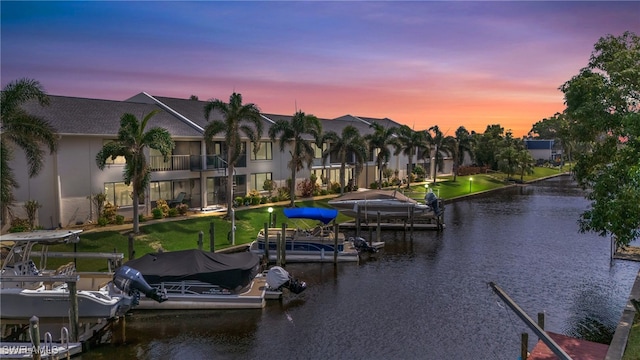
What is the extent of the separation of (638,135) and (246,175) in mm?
38969

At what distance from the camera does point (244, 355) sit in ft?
66.0

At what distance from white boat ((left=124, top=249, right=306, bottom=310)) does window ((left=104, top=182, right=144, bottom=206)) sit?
16.1m

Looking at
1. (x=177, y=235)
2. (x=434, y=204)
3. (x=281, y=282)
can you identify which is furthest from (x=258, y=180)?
(x=281, y=282)

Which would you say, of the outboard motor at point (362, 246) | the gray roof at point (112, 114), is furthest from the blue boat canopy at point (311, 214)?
the gray roof at point (112, 114)

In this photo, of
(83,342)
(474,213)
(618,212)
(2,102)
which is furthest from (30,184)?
(474,213)

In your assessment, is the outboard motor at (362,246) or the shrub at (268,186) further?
the shrub at (268,186)

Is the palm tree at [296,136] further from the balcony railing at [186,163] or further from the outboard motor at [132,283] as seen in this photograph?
the outboard motor at [132,283]

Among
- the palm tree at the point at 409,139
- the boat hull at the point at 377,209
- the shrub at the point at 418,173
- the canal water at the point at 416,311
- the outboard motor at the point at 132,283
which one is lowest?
the canal water at the point at 416,311

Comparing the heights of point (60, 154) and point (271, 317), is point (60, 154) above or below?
above

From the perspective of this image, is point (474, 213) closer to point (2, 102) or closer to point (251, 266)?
point (251, 266)

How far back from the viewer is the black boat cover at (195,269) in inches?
982

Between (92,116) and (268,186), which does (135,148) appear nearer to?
(92,116)

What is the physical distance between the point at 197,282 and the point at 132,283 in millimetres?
3495

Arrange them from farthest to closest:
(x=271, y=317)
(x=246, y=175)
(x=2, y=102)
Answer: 1. (x=246, y=175)
2. (x=2, y=102)
3. (x=271, y=317)
